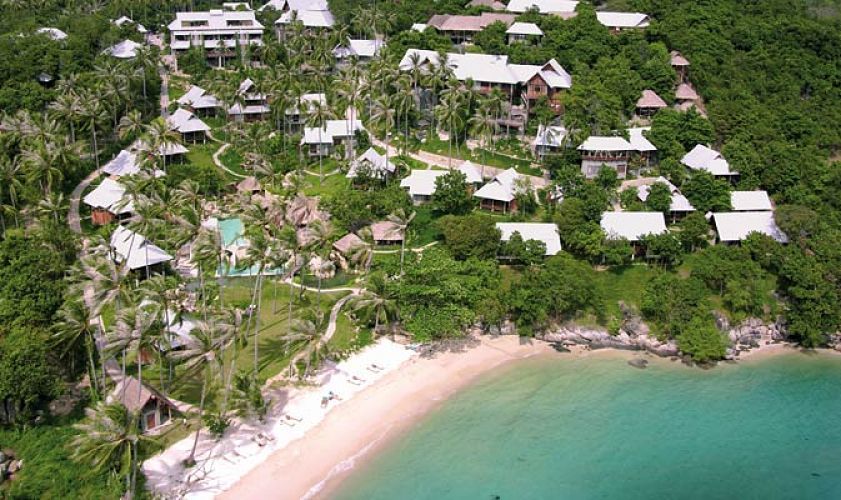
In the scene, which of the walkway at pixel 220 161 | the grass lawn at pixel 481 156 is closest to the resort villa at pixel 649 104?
the grass lawn at pixel 481 156

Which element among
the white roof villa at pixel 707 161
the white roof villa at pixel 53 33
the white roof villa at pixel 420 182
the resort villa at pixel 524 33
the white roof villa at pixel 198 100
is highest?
the resort villa at pixel 524 33

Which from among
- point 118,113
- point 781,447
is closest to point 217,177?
point 118,113

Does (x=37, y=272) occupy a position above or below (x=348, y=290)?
above

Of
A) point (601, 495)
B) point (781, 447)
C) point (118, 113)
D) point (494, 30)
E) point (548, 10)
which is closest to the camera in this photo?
point (601, 495)

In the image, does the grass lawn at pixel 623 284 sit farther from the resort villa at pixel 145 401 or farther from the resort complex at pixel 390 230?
the resort villa at pixel 145 401

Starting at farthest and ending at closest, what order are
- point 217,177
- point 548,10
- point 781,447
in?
point 548,10
point 217,177
point 781,447

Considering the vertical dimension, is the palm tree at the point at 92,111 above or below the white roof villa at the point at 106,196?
above

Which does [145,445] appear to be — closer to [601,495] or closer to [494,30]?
[601,495]

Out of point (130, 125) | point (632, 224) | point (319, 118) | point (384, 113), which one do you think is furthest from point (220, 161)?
point (632, 224)
